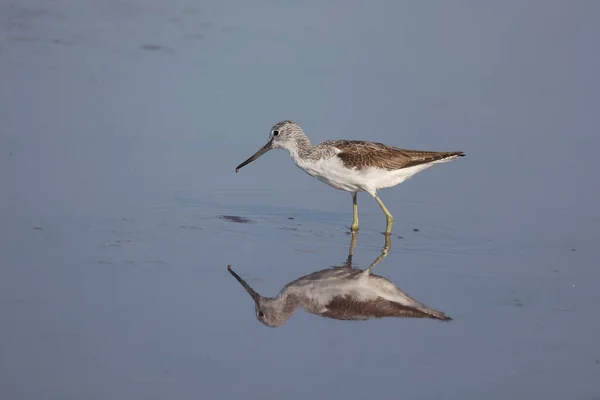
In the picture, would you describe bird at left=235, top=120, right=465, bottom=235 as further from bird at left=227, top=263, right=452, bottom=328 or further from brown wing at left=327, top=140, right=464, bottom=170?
bird at left=227, top=263, right=452, bottom=328

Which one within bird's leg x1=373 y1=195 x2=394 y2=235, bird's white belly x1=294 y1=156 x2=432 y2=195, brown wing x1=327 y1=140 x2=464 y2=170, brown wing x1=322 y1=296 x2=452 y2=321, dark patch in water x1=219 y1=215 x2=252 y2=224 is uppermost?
brown wing x1=327 y1=140 x2=464 y2=170

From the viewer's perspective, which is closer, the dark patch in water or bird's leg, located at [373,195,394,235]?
the dark patch in water

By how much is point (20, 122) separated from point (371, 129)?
13.6 feet

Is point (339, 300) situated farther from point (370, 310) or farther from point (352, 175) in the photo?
point (352, 175)

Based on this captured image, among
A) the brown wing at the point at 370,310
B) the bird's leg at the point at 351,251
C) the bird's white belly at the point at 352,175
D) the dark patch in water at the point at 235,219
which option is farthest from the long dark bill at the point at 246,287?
the bird's white belly at the point at 352,175

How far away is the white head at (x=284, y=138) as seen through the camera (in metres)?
11.3

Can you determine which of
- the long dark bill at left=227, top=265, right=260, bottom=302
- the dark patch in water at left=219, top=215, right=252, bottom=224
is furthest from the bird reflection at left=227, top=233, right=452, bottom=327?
the dark patch in water at left=219, top=215, right=252, bottom=224

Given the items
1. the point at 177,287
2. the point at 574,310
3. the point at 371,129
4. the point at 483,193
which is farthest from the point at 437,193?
the point at 177,287

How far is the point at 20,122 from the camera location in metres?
12.1

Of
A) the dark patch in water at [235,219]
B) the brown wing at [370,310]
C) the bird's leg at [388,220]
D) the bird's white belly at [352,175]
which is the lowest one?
the brown wing at [370,310]

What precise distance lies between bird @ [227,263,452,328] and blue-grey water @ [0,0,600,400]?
0.45 feet

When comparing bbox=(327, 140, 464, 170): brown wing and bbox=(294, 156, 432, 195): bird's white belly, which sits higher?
bbox=(327, 140, 464, 170): brown wing

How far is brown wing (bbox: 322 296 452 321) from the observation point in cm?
804

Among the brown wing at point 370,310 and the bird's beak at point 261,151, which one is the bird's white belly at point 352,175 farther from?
the brown wing at point 370,310
